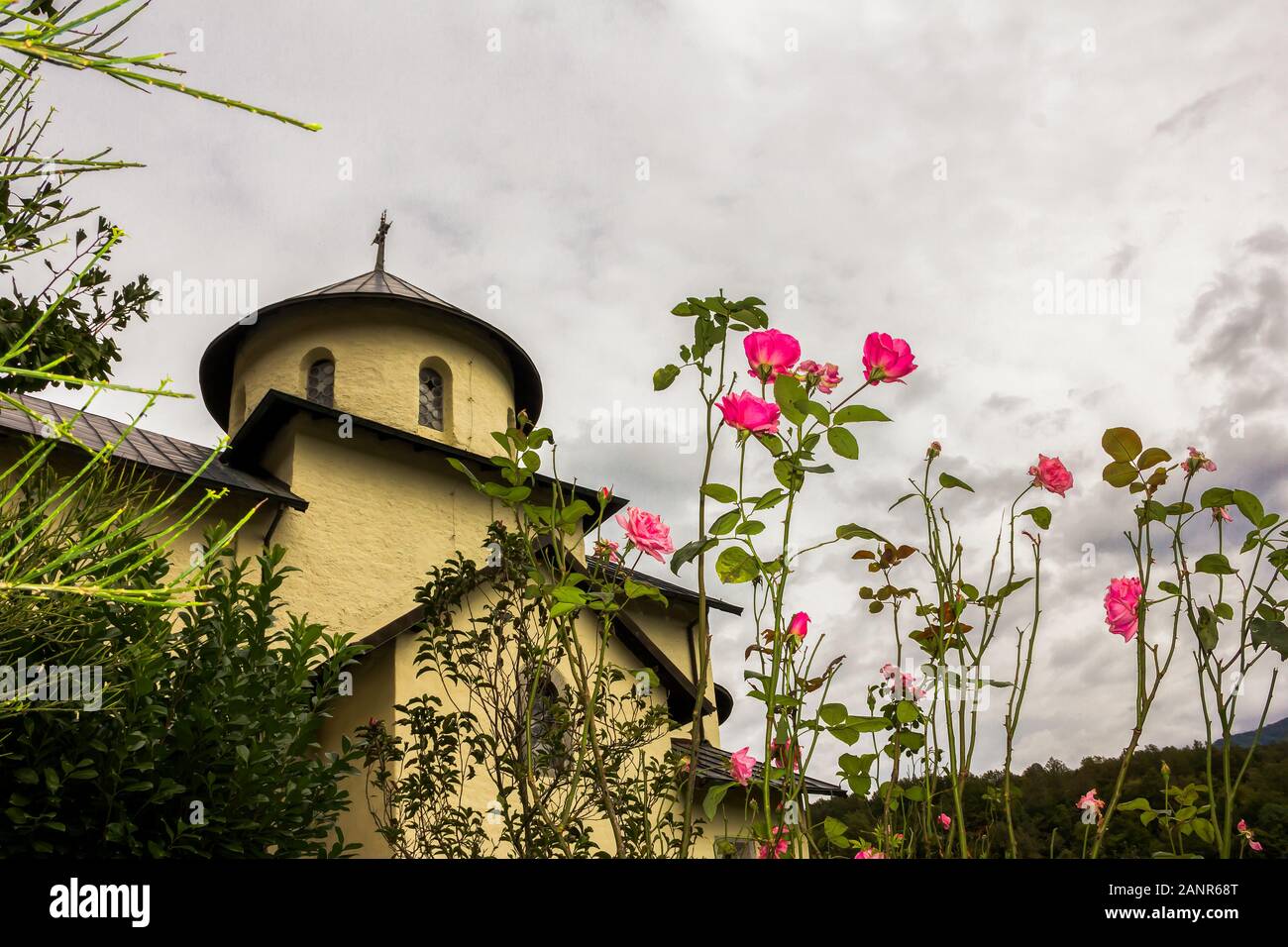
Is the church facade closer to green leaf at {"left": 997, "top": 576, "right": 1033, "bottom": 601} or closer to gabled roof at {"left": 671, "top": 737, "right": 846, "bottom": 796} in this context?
gabled roof at {"left": 671, "top": 737, "right": 846, "bottom": 796}

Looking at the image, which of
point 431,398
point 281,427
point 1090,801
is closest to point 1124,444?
point 1090,801

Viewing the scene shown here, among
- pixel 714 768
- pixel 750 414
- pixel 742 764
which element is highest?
pixel 750 414

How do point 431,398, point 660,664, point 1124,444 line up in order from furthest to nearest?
point 431,398 < point 660,664 < point 1124,444

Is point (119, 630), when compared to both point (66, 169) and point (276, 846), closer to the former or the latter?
point (276, 846)

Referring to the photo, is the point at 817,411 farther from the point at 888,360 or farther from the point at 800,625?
the point at 800,625

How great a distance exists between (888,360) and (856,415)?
0.60 ft

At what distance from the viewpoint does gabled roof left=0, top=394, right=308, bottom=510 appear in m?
9.95

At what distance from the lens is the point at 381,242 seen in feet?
57.1

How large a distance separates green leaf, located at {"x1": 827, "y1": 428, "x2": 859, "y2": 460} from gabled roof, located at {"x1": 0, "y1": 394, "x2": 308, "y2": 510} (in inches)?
351

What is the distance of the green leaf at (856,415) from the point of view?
6.91 ft

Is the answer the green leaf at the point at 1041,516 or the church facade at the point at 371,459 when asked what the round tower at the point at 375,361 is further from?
the green leaf at the point at 1041,516

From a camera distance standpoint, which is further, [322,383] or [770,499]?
[322,383]

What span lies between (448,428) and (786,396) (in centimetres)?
1338
